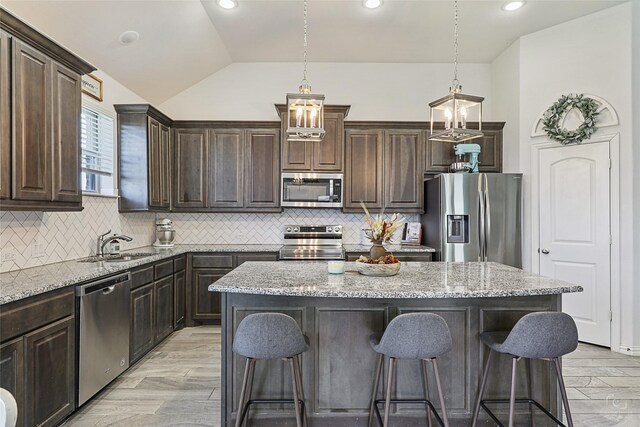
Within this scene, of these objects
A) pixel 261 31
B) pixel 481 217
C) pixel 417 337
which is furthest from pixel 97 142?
pixel 481 217

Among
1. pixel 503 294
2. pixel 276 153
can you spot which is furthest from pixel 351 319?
pixel 276 153

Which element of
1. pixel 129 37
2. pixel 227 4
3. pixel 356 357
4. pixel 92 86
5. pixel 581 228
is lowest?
pixel 356 357

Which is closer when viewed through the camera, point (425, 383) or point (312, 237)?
point (425, 383)

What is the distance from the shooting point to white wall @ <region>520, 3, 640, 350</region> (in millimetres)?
3521

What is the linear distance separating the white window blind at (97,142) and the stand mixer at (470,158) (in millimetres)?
4034

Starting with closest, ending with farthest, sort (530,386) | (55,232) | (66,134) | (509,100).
→ (530,386), (66,134), (55,232), (509,100)

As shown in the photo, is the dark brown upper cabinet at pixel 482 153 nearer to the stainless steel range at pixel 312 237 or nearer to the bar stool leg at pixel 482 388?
the stainless steel range at pixel 312 237

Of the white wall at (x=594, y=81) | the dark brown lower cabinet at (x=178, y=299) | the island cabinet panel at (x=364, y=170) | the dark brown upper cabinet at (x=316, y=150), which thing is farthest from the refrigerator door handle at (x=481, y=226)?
the dark brown lower cabinet at (x=178, y=299)

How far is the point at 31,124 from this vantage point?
2205mm

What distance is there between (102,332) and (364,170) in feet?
10.9

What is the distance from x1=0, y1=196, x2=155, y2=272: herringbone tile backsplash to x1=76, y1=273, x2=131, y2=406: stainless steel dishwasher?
64 cm

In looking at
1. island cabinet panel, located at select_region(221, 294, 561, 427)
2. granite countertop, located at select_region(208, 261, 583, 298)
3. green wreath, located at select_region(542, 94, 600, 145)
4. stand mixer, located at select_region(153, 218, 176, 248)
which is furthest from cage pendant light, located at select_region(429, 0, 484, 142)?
stand mixer, located at select_region(153, 218, 176, 248)

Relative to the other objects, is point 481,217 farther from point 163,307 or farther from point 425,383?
point 163,307

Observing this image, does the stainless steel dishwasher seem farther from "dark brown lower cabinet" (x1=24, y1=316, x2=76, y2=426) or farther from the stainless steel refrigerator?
the stainless steel refrigerator
